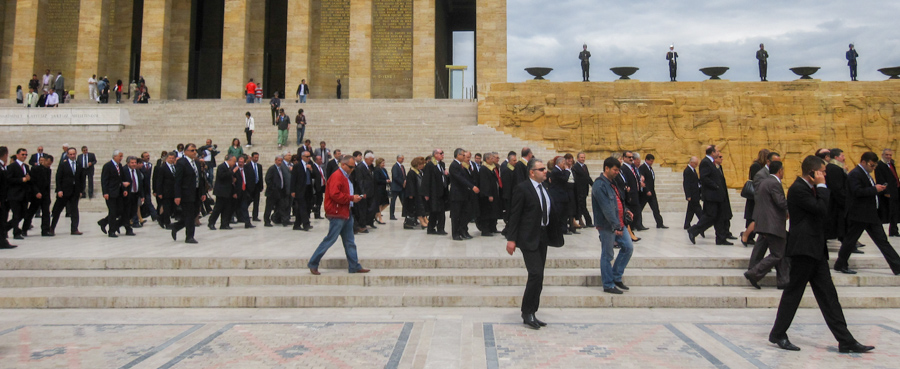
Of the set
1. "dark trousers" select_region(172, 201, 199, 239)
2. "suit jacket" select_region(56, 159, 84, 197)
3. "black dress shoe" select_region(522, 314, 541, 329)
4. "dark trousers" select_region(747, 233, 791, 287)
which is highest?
"suit jacket" select_region(56, 159, 84, 197)

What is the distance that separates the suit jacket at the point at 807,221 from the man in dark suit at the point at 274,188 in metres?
8.68

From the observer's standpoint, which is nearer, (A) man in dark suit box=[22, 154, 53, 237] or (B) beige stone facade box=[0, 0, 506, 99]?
(A) man in dark suit box=[22, 154, 53, 237]

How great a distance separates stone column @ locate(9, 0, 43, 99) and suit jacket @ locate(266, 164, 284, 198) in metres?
22.1

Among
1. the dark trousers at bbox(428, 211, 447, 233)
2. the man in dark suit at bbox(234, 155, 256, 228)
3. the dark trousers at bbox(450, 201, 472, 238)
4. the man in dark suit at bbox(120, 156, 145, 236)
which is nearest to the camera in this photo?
the dark trousers at bbox(450, 201, 472, 238)

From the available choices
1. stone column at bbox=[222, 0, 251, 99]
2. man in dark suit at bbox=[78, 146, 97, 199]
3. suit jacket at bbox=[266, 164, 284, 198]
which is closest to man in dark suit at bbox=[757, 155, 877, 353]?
suit jacket at bbox=[266, 164, 284, 198]

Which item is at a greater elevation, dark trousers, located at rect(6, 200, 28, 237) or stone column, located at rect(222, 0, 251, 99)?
stone column, located at rect(222, 0, 251, 99)

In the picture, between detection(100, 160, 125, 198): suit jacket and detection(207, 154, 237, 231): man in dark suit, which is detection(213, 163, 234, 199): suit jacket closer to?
detection(207, 154, 237, 231): man in dark suit

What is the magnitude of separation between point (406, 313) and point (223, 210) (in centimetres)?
632

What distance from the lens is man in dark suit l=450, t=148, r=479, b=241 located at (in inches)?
357

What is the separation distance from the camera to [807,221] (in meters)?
4.43

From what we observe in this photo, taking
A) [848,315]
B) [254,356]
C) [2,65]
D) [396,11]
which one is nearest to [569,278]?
[848,315]

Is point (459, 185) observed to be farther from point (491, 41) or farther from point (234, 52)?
point (234, 52)

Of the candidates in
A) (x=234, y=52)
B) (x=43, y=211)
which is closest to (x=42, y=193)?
(x=43, y=211)

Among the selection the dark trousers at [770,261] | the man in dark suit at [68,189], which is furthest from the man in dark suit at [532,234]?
the man in dark suit at [68,189]
